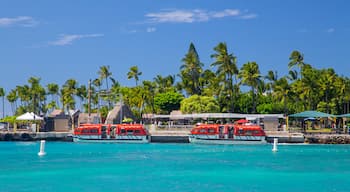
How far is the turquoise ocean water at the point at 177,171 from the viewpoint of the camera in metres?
27.5

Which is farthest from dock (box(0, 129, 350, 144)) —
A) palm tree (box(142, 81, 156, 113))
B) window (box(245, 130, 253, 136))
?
palm tree (box(142, 81, 156, 113))

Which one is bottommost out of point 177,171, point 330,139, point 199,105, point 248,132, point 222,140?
point 177,171

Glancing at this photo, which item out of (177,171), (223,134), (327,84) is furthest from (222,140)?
(177,171)

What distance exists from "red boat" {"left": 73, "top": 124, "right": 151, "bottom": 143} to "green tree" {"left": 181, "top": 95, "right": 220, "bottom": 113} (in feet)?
50.2

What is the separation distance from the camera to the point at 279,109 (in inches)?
3201

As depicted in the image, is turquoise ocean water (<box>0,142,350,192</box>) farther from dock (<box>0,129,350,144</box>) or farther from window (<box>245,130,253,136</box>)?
window (<box>245,130,253,136</box>)

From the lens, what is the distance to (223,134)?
6094 cm

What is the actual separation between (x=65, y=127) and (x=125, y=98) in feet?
72.6

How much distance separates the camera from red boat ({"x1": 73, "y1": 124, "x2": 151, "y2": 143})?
63.3 m

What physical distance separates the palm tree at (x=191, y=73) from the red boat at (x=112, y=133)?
27623 mm

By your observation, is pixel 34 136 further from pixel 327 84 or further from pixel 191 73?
pixel 327 84

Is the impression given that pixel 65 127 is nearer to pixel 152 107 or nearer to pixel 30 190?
pixel 152 107

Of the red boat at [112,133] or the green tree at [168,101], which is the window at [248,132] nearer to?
the red boat at [112,133]

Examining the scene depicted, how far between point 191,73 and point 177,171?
57.0 metres
